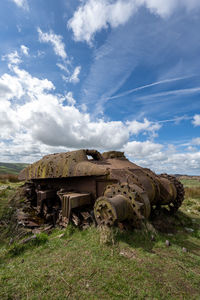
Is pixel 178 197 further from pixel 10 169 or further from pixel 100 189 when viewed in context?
pixel 10 169

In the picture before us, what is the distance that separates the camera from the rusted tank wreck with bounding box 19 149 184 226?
4293mm

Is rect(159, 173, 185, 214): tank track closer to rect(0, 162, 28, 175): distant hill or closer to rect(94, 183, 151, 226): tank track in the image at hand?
rect(94, 183, 151, 226): tank track

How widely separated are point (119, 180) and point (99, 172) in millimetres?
760

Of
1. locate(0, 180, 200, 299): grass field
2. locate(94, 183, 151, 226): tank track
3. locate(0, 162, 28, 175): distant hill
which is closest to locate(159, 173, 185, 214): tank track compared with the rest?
locate(0, 180, 200, 299): grass field

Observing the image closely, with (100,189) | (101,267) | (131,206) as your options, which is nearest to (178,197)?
(100,189)

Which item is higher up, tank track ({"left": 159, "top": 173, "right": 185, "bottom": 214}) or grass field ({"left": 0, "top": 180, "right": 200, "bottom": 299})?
tank track ({"left": 159, "top": 173, "right": 185, "bottom": 214})

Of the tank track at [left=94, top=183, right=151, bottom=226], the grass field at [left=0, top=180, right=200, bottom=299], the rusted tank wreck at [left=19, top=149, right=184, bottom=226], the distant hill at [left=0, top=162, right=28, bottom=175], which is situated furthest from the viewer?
the distant hill at [left=0, top=162, right=28, bottom=175]

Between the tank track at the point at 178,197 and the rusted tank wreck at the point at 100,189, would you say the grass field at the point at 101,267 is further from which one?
the tank track at the point at 178,197

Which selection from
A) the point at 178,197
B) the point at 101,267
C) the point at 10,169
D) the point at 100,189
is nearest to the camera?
the point at 101,267

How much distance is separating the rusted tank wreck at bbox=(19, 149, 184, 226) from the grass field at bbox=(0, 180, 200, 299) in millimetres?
568

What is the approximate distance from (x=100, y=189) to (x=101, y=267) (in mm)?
2934

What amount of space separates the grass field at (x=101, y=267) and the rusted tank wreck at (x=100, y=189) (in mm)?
568

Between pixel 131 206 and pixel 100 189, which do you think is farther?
pixel 100 189

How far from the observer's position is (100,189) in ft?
19.5
